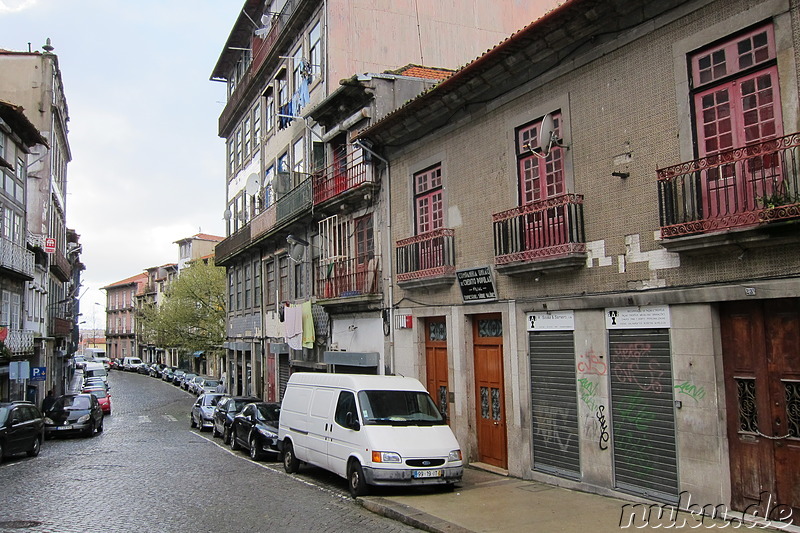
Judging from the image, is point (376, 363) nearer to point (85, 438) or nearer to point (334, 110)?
point (334, 110)

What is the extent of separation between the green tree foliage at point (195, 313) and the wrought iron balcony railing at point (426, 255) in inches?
1122

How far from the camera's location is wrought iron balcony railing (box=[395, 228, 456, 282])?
47.5 ft

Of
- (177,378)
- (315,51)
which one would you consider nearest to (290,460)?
(315,51)

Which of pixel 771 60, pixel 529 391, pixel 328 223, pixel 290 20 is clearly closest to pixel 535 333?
pixel 529 391

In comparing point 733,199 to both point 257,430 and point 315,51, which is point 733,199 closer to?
point 257,430

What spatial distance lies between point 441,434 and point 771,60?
738 cm

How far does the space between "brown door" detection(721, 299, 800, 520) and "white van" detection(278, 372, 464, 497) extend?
4.35 metres

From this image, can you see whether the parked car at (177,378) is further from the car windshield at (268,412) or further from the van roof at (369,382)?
the van roof at (369,382)

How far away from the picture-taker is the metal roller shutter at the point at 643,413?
9461 millimetres

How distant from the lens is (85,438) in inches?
909

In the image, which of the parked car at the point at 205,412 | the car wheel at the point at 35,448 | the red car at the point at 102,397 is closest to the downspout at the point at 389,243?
the car wheel at the point at 35,448

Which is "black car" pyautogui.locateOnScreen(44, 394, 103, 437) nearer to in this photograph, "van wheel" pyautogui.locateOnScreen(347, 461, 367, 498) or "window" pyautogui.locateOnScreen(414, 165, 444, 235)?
"window" pyautogui.locateOnScreen(414, 165, 444, 235)

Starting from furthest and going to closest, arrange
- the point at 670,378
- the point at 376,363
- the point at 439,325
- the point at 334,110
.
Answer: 1. the point at 334,110
2. the point at 376,363
3. the point at 439,325
4. the point at 670,378

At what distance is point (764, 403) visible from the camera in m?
8.33
